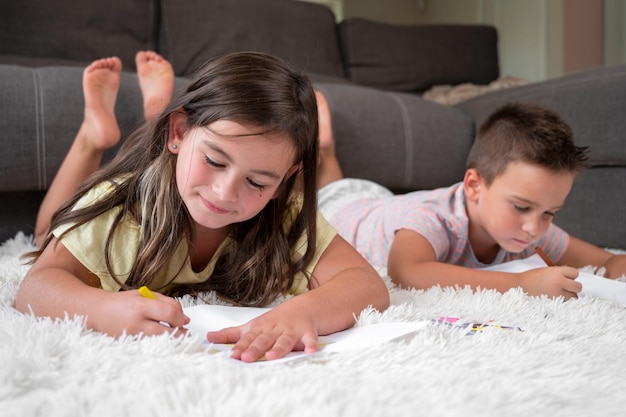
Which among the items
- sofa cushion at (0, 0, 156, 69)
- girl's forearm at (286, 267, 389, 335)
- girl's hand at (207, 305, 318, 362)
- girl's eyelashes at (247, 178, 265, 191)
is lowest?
girl's forearm at (286, 267, 389, 335)

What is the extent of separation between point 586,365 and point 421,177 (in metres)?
1.24

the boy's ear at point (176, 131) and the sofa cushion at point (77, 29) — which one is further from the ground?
the sofa cushion at point (77, 29)

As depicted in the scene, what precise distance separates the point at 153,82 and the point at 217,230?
0.63 metres

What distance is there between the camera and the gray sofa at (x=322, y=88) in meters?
1.33

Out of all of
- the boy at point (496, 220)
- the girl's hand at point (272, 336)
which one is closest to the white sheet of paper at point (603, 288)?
the boy at point (496, 220)

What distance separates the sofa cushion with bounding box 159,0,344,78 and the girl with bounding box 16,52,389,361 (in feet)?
3.79

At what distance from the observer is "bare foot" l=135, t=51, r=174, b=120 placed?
4.46 ft

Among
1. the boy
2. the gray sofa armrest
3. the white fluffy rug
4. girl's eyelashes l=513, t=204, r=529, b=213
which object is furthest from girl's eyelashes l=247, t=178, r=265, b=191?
the gray sofa armrest

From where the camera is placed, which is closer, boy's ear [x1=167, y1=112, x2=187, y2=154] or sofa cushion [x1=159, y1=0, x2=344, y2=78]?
boy's ear [x1=167, y1=112, x2=187, y2=154]

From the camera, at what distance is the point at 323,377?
523 millimetres

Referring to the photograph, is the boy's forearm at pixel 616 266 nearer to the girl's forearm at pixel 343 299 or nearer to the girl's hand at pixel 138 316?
the girl's forearm at pixel 343 299

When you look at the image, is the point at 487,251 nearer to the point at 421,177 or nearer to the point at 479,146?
the point at 479,146

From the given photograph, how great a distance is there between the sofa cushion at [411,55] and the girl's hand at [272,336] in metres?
1.96

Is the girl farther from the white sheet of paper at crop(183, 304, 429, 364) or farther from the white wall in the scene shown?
the white wall
